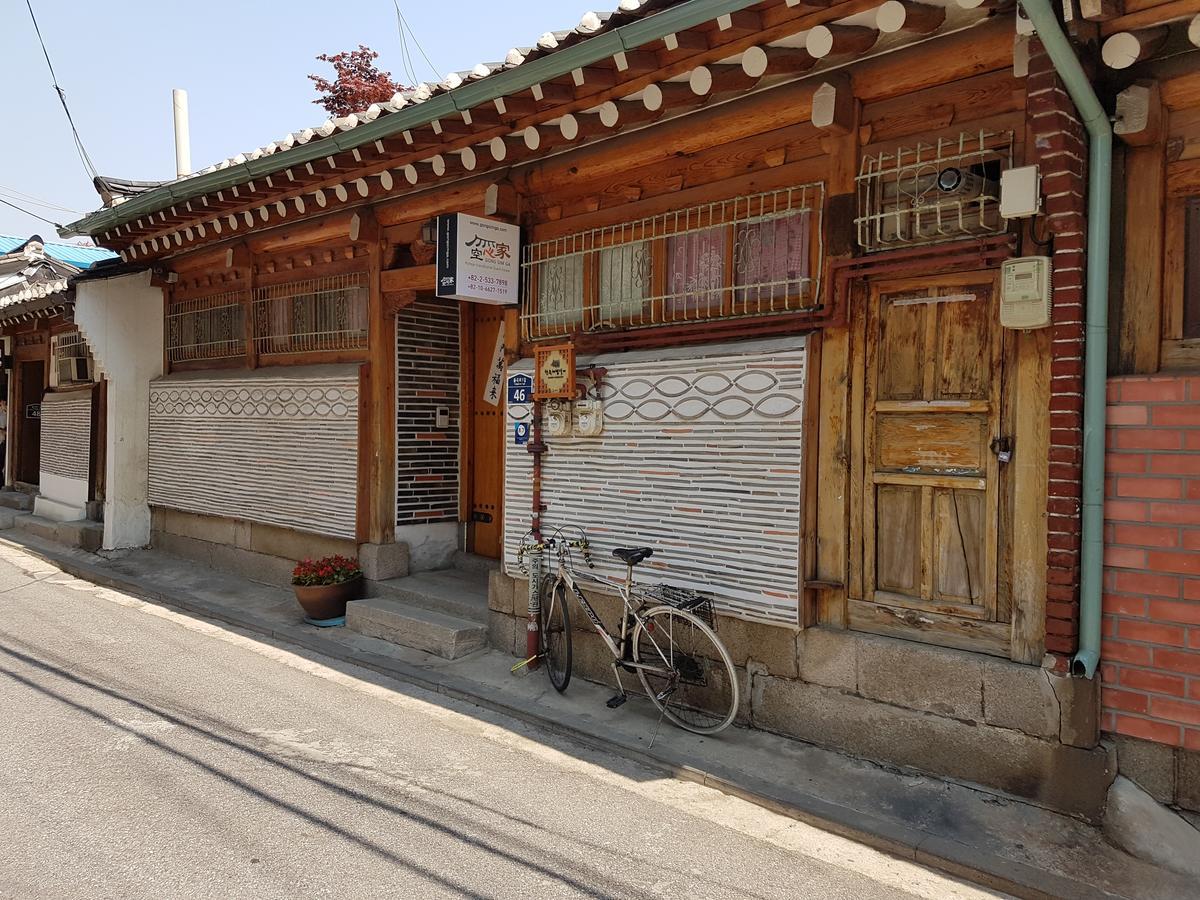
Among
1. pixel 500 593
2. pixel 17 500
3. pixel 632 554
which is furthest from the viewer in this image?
pixel 17 500

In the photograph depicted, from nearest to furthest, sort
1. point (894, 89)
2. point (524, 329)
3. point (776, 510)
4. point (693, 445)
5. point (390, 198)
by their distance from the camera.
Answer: point (894, 89), point (776, 510), point (693, 445), point (524, 329), point (390, 198)

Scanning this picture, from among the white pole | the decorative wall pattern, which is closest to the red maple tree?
the white pole

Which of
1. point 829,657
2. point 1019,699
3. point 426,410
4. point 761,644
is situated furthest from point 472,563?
point 1019,699

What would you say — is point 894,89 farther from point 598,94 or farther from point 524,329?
point 524,329

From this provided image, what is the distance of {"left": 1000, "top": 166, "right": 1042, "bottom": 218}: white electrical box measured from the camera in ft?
14.0

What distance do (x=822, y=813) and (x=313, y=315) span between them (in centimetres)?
786

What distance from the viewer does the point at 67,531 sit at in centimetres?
1272

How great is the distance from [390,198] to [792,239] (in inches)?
180

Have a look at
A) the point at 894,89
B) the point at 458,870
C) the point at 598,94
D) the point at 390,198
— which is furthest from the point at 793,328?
the point at 390,198

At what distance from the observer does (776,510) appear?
Result: 5.44m

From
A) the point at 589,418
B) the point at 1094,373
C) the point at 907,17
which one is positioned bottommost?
the point at 589,418

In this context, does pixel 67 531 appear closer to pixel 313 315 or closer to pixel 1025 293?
pixel 313 315

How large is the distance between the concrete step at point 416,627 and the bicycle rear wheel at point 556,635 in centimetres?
92

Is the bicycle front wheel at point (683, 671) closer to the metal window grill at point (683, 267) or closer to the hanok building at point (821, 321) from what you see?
the hanok building at point (821, 321)
